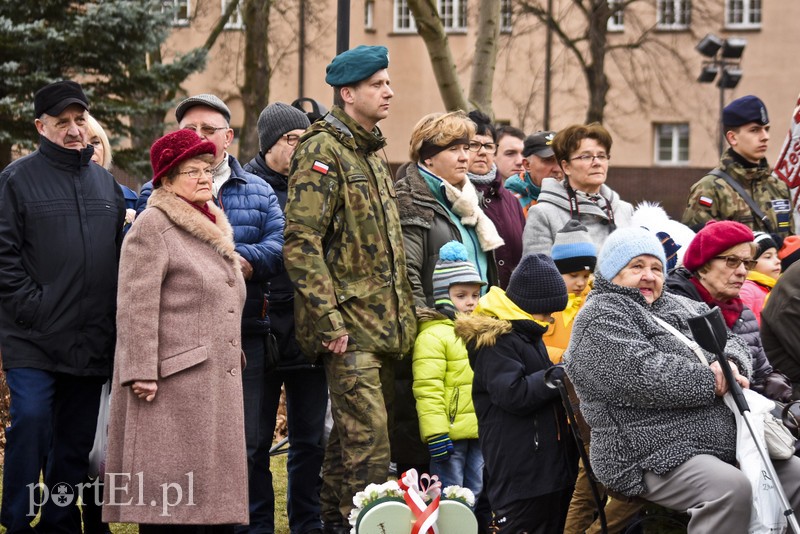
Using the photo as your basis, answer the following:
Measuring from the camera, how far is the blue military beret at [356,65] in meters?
6.54

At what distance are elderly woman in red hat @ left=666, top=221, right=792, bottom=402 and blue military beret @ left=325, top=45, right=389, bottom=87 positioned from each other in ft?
6.32

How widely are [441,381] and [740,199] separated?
10.1 feet

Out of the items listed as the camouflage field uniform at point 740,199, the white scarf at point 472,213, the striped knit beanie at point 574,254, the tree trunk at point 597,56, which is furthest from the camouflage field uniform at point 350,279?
the tree trunk at point 597,56

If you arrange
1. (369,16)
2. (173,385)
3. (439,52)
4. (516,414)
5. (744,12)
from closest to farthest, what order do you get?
(173,385), (516,414), (439,52), (744,12), (369,16)

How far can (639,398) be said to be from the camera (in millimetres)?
5609

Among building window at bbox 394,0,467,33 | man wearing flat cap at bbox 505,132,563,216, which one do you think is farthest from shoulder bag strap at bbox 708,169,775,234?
building window at bbox 394,0,467,33

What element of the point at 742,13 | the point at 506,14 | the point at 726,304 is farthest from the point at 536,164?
the point at 742,13

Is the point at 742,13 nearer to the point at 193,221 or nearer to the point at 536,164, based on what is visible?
the point at 536,164

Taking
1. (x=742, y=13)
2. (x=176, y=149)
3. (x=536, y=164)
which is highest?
(x=742, y=13)

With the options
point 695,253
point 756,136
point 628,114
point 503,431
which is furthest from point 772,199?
point 628,114

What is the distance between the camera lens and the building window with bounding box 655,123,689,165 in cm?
3912

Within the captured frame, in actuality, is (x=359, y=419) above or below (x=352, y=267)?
below

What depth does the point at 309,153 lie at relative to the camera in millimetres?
6383

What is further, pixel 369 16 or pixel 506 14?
pixel 369 16
